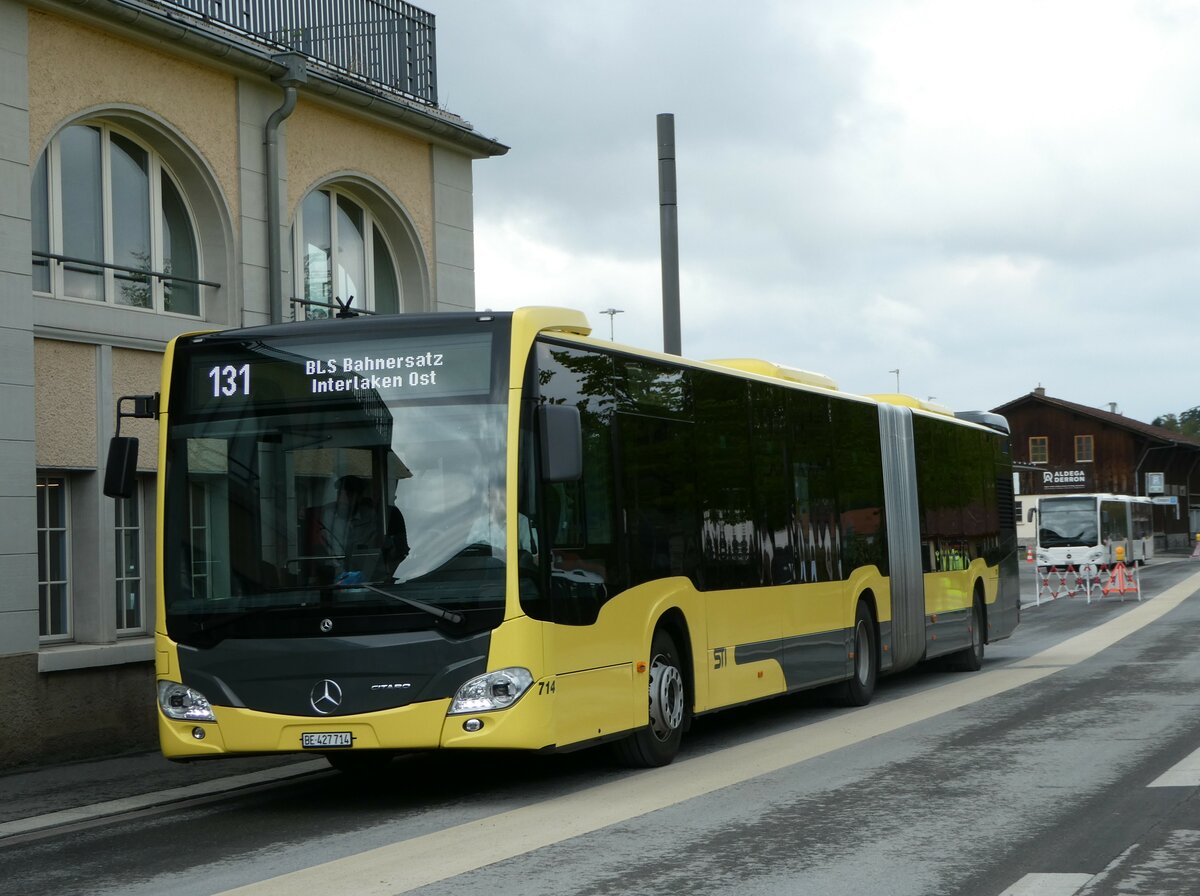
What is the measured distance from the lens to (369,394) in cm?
966

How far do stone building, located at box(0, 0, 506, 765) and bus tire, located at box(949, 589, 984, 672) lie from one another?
8.09 m

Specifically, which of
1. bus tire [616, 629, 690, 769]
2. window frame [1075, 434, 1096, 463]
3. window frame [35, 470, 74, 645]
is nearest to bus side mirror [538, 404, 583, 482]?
bus tire [616, 629, 690, 769]

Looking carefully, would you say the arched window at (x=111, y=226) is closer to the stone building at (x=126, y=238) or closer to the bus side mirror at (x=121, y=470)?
the stone building at (x=126, y=238)

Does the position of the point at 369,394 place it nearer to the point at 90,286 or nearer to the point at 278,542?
the point at 278,542

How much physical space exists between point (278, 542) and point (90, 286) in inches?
224

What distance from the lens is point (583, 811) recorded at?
913 centimetres

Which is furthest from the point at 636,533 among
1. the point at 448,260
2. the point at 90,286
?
the point at 448,260

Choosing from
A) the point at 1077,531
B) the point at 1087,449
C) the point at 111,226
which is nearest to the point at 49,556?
the point at 111,226

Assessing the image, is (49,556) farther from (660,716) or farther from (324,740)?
(660,716)

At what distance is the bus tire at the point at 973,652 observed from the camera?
19.7 metres

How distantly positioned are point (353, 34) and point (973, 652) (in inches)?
396

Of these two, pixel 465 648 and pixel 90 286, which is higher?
pixel 90 286

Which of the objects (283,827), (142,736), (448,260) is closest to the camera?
(283,827)

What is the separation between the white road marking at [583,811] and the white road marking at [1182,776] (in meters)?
2.37
